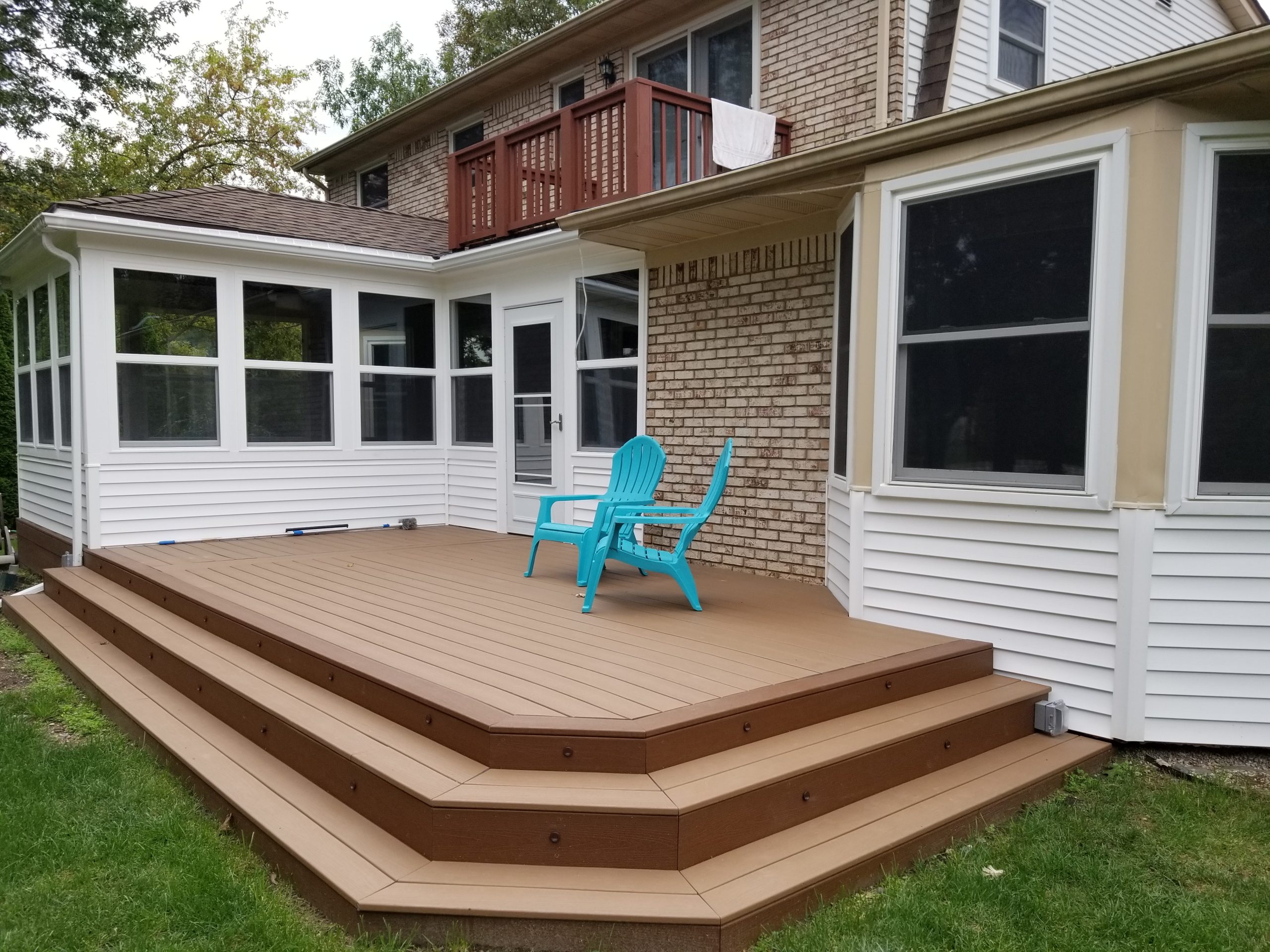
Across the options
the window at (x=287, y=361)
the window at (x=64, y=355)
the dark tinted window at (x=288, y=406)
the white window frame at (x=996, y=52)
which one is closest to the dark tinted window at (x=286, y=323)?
the window at (x=287, y=361)

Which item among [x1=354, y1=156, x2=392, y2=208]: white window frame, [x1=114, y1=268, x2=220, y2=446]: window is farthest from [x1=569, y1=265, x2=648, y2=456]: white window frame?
[x1=354, y1=156, x2=392, y2=208]: white window frame

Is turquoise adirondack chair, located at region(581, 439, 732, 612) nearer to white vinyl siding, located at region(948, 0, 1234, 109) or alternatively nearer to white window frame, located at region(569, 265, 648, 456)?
white window frame, located at region(569, 265, 648, 456)

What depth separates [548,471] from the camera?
298 inches

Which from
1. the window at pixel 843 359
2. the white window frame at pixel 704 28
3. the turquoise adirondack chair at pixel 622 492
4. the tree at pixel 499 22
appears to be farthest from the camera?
the tree at pixel 499 22

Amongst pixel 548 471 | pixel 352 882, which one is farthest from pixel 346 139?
pixel 352 882

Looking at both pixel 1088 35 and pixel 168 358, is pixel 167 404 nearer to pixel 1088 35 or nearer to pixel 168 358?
pixel 168 358

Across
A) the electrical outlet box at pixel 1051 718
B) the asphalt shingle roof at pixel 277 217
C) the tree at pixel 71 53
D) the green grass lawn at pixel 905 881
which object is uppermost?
the tree at pixel 71 53

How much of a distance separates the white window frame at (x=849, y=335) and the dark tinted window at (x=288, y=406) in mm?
4644

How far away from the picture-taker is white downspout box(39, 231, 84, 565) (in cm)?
673

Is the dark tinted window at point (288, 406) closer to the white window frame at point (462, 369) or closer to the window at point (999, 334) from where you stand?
the white window frame at point (462, 369)

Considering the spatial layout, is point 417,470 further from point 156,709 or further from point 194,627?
point 156,709

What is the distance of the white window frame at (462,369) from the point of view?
8.06 m

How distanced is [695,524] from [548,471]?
3153 millimetres

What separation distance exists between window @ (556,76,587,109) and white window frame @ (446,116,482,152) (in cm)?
117
